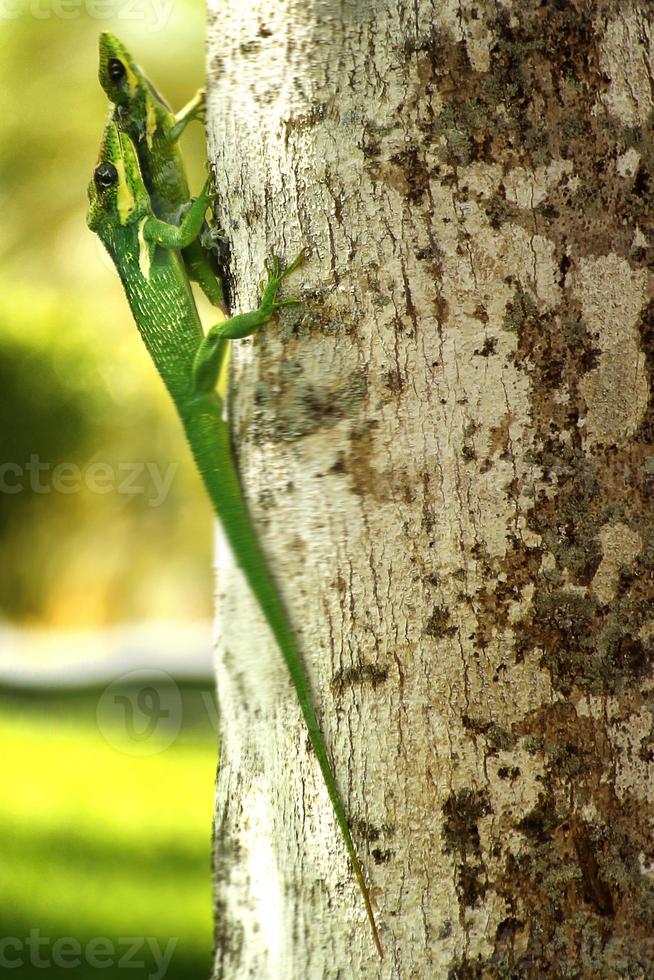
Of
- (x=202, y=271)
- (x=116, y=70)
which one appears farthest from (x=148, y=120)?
(x=202, y=271)

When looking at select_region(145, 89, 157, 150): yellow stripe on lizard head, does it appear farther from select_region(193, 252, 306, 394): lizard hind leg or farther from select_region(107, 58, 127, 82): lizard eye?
select_region(193, 252, 306, 394): lizard hind leg

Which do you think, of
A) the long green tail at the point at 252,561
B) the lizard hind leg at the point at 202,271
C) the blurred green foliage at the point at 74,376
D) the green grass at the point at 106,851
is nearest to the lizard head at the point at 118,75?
the lizard hind leg at the point at 202,271

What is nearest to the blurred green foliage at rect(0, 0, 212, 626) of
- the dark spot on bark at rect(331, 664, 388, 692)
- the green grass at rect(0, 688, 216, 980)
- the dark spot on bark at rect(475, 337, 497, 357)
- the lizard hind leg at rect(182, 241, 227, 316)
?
the green grass at rect(0, 688, 216, 980)

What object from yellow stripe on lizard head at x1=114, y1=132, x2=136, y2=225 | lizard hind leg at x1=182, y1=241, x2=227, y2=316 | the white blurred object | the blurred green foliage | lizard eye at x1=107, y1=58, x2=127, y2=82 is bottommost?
lizard hind leg at x1=182, y1=241, x2=227, y2=316

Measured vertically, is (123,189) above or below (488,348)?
above

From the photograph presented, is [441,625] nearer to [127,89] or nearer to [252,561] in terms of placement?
[252,561]

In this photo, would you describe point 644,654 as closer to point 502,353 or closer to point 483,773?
point 483,773
